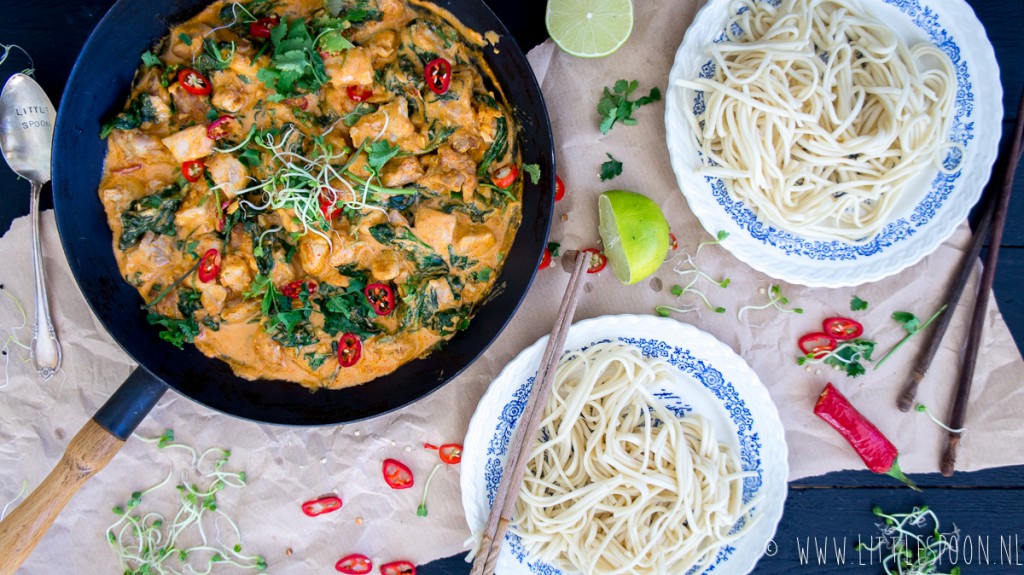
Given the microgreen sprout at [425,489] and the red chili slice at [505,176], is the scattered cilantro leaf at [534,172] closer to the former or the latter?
the red chili slice at [505,176]

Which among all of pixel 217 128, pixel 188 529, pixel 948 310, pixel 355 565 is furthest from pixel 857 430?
pixel 188 529

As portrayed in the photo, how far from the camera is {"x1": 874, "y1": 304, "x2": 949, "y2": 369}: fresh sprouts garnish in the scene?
4.29 metres

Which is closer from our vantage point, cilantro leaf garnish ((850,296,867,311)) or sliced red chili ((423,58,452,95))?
sliced red chili ((423,58,452,95))

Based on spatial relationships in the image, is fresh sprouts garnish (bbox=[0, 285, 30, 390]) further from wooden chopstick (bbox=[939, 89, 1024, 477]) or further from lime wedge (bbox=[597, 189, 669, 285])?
wooden chopstick (bbox=[939, 89, 1024, 477])

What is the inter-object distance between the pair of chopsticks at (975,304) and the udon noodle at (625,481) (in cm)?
144

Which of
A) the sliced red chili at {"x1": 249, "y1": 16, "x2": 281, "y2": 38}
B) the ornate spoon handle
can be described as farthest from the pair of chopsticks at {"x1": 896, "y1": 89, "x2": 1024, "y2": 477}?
the ornate spoon handle

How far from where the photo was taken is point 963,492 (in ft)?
15.0

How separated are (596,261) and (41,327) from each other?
3594 millimetres

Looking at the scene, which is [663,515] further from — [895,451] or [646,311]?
[895,451]

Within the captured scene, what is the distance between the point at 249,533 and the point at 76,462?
126cm

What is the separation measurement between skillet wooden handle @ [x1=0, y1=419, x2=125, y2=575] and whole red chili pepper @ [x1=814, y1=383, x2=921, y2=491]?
4310 millimetres

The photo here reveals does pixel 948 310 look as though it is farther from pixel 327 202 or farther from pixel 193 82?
pixel 193 82

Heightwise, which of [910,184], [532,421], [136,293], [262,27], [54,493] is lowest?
[54,493]

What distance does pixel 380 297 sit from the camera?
3809 mm
